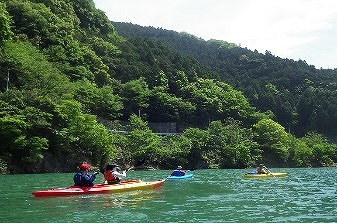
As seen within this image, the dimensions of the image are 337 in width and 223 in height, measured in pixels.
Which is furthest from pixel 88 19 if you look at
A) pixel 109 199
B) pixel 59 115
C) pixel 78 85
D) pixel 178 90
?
pixel 109 199

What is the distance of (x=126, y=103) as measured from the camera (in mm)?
60531

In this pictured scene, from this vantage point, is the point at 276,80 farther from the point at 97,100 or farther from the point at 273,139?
the point at 97,100

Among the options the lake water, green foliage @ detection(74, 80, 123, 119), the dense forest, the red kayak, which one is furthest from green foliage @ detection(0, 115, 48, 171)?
the red kayak

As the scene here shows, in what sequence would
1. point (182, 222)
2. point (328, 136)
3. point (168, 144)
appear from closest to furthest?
point (182, 222)
point (168, 144)
point (328, 136)

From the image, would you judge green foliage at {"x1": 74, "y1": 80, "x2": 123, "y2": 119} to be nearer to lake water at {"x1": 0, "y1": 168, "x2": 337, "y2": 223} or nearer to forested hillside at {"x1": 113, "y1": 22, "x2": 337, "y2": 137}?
lake water at {"x1": 0, "y1": 168, "x2": 337, "y2": 223}

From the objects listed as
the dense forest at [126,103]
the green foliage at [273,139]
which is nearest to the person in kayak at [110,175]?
the dense forest at [126,103]

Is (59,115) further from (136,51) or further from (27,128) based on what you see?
(136,51)

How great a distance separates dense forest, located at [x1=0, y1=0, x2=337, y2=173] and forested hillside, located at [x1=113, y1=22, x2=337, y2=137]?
28 cm

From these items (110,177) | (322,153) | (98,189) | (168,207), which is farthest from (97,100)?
(168,207)

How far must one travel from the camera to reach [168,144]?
169 feet

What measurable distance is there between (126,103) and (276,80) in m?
47.0

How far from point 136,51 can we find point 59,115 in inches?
1615

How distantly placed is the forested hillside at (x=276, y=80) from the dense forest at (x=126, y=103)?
0.92 feet

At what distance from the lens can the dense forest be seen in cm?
3584
